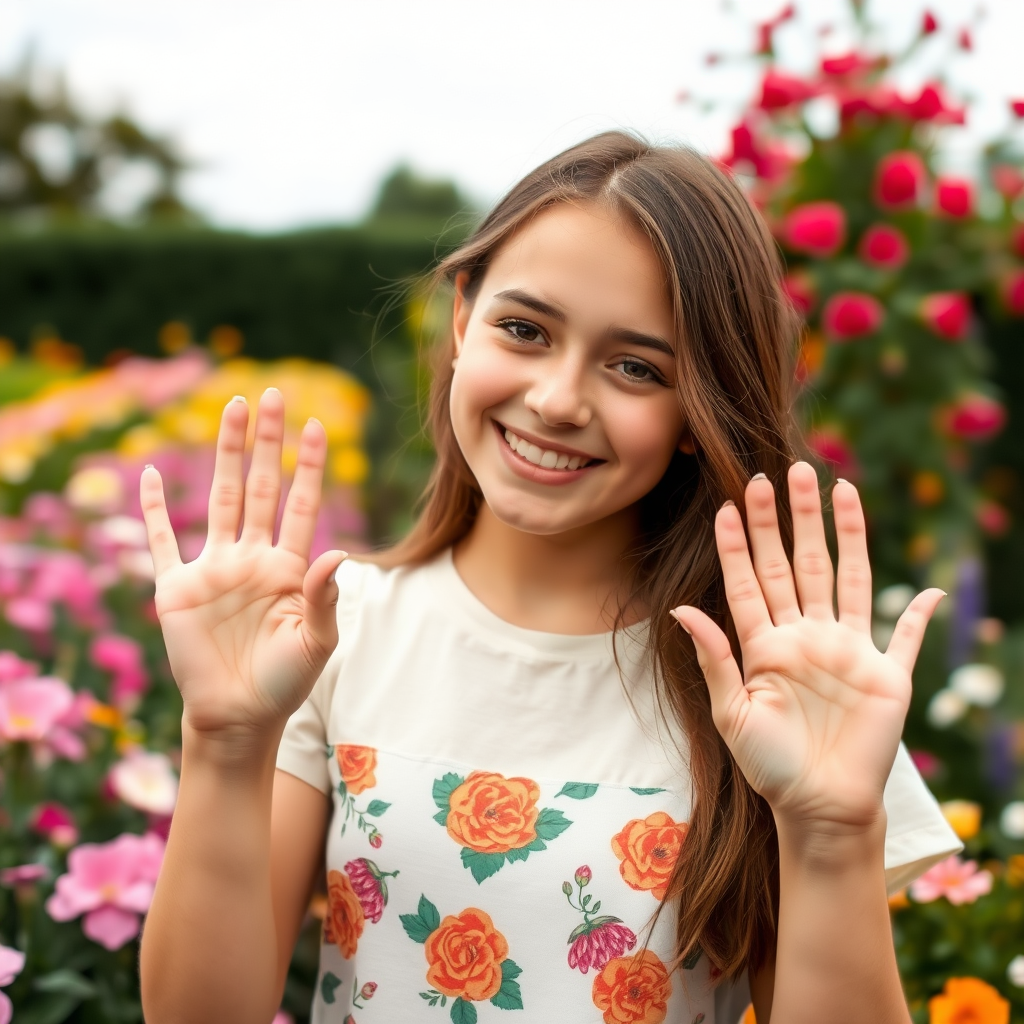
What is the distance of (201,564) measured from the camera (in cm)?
127

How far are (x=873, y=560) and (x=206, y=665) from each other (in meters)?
2.45

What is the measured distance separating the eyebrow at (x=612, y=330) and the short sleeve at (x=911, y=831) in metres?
0.57

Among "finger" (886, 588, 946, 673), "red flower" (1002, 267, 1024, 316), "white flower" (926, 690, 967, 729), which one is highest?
"red flower" (1002, 267, 1024, 316)

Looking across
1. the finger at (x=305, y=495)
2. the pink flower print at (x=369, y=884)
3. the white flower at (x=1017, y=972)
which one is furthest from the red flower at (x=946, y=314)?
the pink flower print at (x=369, y=884)

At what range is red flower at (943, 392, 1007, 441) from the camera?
302 centimetres

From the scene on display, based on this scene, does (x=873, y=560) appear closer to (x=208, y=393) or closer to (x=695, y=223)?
(x=695, y=223)

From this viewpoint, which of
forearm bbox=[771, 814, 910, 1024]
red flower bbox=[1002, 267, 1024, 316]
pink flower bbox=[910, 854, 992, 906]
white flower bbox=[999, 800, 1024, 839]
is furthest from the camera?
red flower bbox=[1002, 267, 1024, 316]

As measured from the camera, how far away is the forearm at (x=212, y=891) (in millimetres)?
1219

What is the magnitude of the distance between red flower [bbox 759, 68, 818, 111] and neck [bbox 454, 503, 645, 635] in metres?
1.95

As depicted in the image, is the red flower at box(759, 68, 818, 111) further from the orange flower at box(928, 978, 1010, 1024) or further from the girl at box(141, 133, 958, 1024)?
the orange flower at box(928, 978, 1010, 1024)

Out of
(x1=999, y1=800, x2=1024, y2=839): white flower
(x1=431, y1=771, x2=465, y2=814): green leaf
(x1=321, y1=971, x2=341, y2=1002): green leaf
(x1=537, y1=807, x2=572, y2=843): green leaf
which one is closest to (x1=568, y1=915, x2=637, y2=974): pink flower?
(x1=537, y1=807, x2=572, y2=843): green leaf

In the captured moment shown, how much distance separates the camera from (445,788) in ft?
4.38

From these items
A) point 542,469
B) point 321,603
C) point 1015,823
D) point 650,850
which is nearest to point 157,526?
point 321,603

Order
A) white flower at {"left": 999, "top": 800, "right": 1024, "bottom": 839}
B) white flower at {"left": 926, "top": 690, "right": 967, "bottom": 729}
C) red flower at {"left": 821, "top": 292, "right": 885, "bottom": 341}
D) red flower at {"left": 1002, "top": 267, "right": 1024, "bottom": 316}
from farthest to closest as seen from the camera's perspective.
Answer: red flower at {"left": 1002, "top": 267, "right": 1024, "bottom": 316} → red flower at {"left": 821, "top": 292, "right": 885, "bottom": 341} → white flower at {"left": 926, "top": 690, "right": 967, "bottom": 729} → white flower at {"left": 999, "top": 800, "right": 1024, "bottom": 839}
